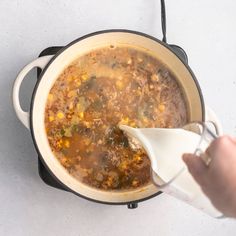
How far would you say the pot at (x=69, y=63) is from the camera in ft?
2.58

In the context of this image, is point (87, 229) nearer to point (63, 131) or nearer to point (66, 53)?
point (63, 131)

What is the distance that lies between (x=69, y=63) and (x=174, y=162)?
10.9 inches

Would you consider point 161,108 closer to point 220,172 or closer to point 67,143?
point 67,143

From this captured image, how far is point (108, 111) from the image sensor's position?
84 cm

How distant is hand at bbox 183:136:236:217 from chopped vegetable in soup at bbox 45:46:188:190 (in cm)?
29

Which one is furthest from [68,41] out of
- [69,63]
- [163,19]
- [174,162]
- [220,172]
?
[220,172]

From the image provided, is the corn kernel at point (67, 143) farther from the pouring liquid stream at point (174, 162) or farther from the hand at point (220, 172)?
the hand at point (220, 172)

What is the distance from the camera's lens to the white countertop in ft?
2.83

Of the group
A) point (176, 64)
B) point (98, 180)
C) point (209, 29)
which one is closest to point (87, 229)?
point (98, 180)

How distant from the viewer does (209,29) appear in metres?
Answer: 0.93

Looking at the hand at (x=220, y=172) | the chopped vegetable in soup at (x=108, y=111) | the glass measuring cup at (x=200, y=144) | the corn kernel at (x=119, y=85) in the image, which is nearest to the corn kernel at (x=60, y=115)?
the chopped vegetable in soup at (x=108, y=111)

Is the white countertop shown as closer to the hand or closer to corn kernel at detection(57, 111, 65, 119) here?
corn kernel at detection(57, 111, 65, 119)

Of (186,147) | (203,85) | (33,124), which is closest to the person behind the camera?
(186,147)

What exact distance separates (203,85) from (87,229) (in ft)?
1.12
